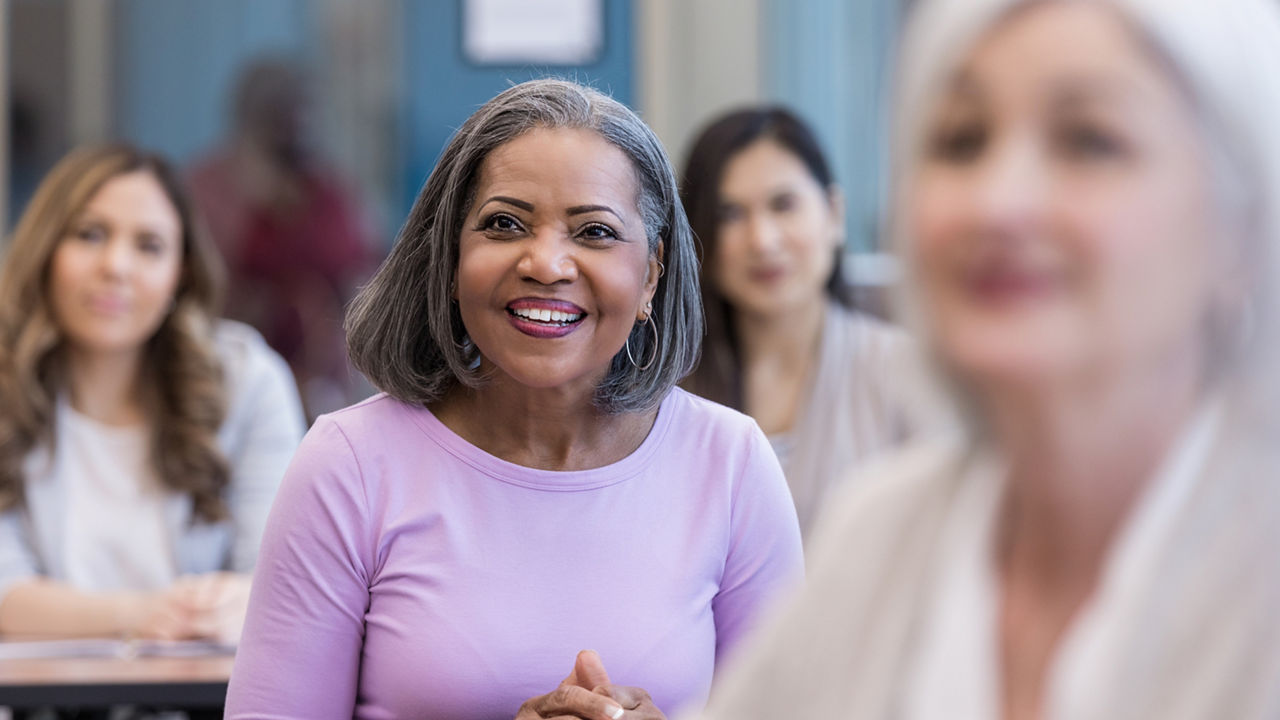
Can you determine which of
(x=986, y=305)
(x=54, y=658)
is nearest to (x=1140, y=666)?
(x=986, y=305)

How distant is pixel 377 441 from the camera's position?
162cm

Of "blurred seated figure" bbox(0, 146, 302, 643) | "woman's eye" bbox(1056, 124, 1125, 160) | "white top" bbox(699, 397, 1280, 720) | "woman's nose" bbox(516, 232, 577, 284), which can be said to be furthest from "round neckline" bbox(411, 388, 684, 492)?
"blurred seated figure" bbox(0, 146, 302, 643)

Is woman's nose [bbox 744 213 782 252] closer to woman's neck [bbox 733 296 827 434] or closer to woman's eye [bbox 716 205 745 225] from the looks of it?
woman's eye [bbox 716 205 745 225]

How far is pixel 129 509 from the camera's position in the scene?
275cm

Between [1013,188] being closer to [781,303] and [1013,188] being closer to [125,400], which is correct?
[781,303]

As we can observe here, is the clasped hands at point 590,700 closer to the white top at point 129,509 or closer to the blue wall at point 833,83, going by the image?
the white top at point 129,509

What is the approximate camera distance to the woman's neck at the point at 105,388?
9.23 feet

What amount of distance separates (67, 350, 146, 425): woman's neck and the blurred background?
139 centimetres

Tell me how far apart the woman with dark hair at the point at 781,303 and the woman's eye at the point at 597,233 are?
4.49 ft

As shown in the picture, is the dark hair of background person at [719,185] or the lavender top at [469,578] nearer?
the lavender top at [469,578]

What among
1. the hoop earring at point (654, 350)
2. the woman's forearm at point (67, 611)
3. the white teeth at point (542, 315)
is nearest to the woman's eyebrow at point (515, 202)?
the white teeth at point (542, 315)

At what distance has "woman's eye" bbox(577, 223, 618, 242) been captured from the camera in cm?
163

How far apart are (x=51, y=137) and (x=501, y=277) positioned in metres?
3.16

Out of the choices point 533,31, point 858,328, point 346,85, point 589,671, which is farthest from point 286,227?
point 589,671
